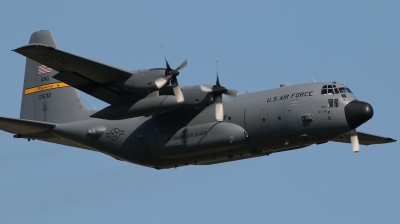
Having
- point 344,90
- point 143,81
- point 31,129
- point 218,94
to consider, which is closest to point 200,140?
point 218,94

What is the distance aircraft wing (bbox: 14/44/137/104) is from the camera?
24219mm

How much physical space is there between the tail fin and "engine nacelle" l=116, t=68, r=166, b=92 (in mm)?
5491

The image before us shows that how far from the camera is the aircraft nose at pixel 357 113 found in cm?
2470

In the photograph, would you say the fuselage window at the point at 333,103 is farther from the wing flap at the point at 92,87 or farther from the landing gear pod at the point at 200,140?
the wing flap at the point at 92,87

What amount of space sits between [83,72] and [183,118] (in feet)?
13.5

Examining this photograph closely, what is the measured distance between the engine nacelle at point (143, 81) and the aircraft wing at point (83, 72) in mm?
285

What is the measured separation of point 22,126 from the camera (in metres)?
27.5

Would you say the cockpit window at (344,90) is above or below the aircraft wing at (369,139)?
above

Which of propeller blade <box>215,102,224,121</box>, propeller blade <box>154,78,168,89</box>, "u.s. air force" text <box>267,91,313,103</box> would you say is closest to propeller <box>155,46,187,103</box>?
propeller blade <box>154,78,168,89</box>

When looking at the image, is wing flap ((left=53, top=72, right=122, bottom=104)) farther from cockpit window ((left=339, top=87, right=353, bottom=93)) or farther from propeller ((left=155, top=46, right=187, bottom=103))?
cockpit window ((left=339, top=87, right=353, bottom=93))

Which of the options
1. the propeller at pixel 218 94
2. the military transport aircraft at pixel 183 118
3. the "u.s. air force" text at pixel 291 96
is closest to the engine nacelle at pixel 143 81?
Answer: the military transport aircraft at pixel 183 118

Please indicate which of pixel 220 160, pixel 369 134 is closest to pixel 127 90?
pixel 220 160

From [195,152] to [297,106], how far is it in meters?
4.01

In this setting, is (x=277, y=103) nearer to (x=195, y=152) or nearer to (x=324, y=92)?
(x=324, y=92)
